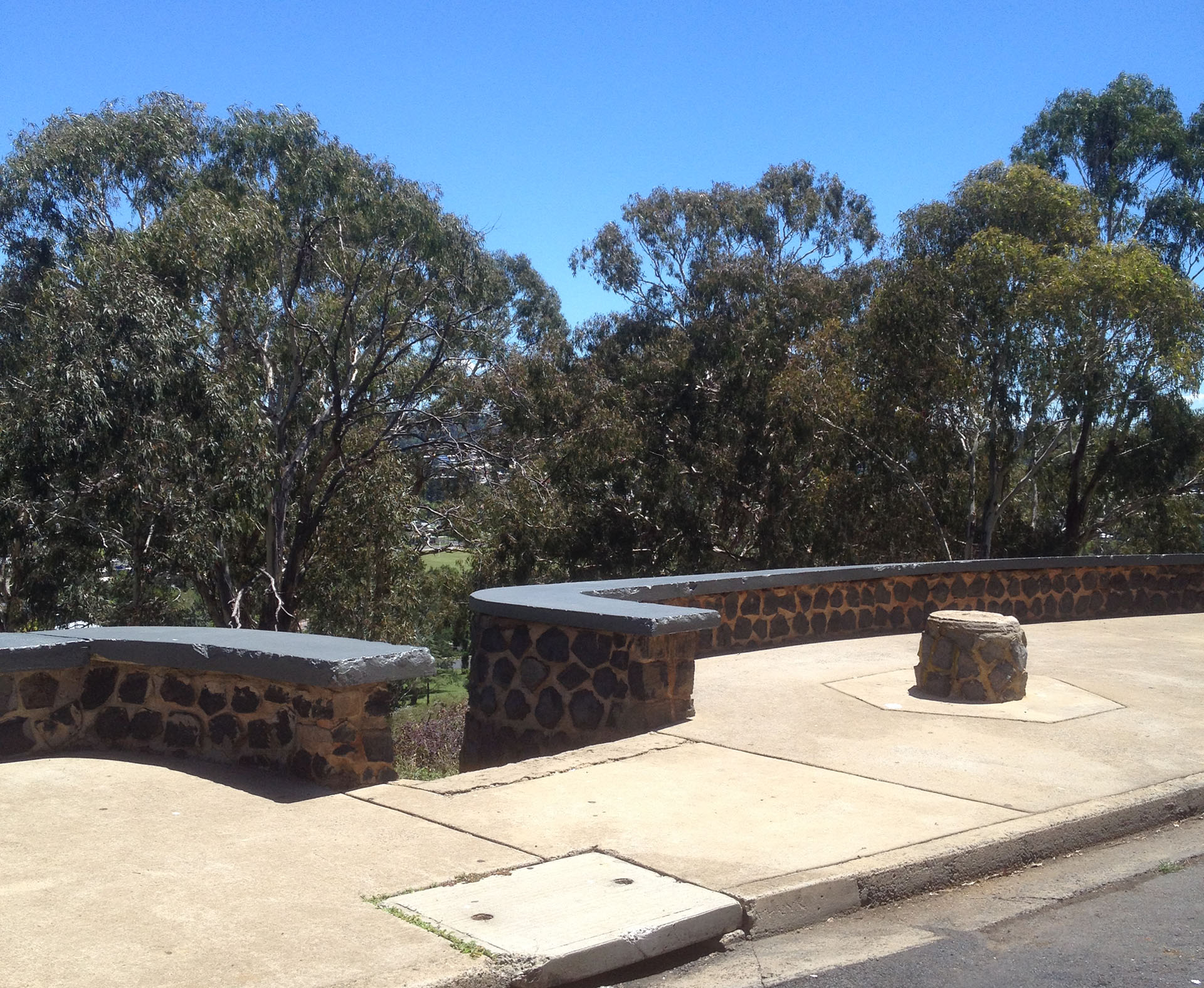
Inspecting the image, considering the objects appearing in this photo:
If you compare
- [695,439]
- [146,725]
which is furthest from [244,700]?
[695,439]

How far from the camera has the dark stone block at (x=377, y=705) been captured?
589cm

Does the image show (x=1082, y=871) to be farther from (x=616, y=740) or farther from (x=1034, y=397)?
(x=1034, y=397)

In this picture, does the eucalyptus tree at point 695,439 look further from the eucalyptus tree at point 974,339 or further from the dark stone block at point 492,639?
the dark stone block at point 492,639

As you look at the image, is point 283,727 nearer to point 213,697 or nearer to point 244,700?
point 244,700

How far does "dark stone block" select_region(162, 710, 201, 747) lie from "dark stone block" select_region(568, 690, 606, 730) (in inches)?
99.2

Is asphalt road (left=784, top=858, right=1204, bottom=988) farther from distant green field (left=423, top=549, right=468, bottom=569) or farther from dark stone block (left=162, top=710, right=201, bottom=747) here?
distant green field (left=423, top=549, right=468, bottom=569)

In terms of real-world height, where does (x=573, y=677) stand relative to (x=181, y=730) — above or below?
above

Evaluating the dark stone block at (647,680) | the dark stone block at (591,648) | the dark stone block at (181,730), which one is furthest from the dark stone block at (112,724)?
the dark stone block at (647,680)

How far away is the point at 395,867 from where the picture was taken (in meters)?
4.71

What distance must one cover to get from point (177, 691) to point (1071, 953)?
177 inches

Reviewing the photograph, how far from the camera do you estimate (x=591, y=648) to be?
7762mm

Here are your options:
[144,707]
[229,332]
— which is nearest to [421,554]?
[229,332]

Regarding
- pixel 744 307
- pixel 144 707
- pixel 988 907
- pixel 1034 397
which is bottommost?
pixel 988 907

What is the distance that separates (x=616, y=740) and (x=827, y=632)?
4.89 meters
